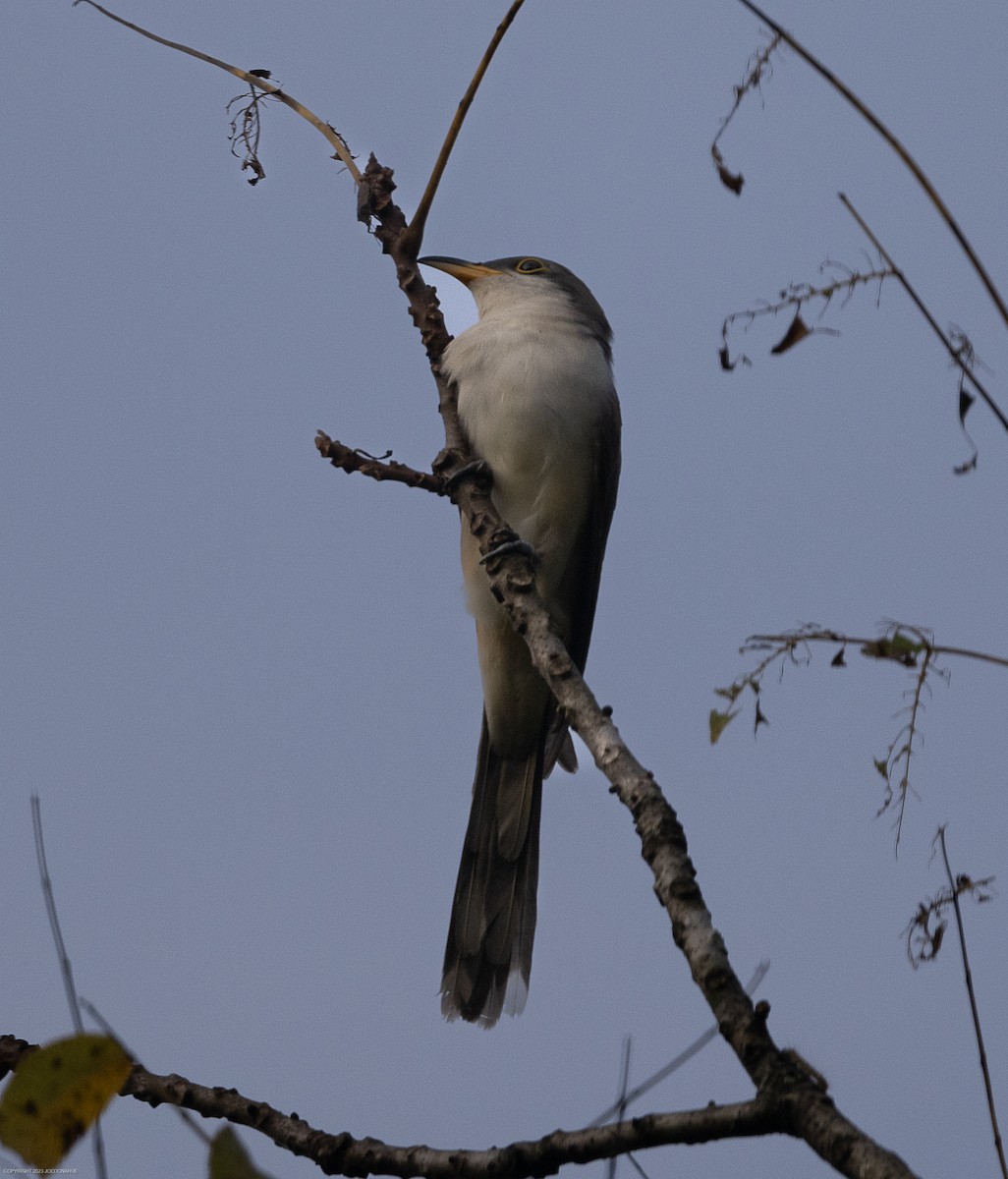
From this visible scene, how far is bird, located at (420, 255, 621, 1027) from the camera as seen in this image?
498 cm

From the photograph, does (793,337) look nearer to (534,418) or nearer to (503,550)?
(503,550)

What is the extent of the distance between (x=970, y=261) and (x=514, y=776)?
4.10m

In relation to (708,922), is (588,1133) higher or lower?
lower

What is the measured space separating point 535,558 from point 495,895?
132cm

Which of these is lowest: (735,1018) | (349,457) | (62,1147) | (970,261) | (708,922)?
(62,1147)

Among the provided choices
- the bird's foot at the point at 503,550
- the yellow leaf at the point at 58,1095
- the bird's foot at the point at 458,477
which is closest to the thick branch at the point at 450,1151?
the yellow leaf at the point at 58,1095

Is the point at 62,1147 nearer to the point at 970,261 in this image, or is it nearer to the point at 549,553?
the point at 970,261

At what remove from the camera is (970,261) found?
165 centimetres

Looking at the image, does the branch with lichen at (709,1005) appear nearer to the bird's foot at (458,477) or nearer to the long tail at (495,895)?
the bird's foot at (458,477)

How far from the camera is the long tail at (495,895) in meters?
4.80

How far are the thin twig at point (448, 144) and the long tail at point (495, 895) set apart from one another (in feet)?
8.30

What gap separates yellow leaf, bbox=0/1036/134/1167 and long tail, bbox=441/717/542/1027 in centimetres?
338

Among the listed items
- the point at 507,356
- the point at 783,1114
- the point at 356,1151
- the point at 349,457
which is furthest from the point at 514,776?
the point at 783,1114

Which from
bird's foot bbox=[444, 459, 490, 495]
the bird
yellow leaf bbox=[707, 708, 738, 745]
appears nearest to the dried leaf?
yellow leaf bbox=[707, 708, 738, 745]
